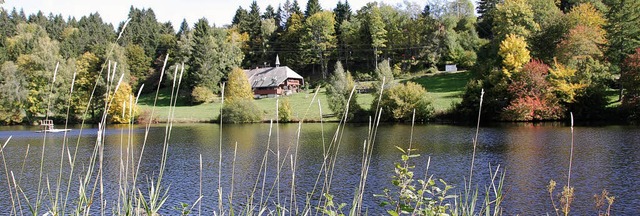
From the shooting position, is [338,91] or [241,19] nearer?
[338,91]

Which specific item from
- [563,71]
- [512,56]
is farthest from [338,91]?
[563,71]

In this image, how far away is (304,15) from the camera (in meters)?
90.2

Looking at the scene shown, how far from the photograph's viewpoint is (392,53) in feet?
250

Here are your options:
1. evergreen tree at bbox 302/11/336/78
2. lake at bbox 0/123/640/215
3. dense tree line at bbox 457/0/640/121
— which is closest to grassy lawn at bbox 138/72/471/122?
dense tree line at bbox 457/0/640/121

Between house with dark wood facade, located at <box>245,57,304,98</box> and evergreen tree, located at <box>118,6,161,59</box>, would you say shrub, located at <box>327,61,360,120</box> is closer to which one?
house with dark wood facade, located at <box>245,57,304,98</box>

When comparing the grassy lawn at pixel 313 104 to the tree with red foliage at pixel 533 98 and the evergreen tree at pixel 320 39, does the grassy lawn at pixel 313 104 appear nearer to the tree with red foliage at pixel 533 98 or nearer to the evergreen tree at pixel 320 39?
the tree with red foliage at pixel 533 98

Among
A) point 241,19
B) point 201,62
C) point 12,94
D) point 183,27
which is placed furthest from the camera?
point 183,27

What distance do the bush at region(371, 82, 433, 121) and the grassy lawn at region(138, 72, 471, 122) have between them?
1459 mm

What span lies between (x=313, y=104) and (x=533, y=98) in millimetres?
23448

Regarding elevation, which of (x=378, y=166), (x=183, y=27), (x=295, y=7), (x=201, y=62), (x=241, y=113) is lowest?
(x=378, y=166)

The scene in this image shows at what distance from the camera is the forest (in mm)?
43281

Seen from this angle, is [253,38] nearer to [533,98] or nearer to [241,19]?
[241,19]

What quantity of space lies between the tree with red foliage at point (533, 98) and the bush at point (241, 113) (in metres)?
25.1

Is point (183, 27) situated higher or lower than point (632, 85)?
higher
